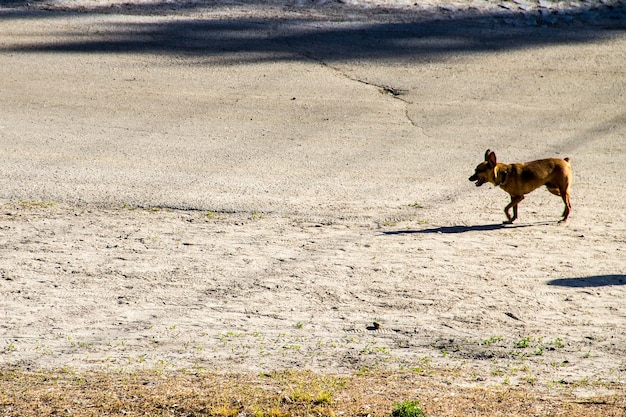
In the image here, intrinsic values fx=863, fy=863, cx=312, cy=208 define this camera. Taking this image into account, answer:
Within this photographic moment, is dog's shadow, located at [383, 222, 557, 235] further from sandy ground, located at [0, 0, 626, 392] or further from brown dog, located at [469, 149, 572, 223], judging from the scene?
brown dog, located at [469, 149, 572, 223]

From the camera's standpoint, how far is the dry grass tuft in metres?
5.64

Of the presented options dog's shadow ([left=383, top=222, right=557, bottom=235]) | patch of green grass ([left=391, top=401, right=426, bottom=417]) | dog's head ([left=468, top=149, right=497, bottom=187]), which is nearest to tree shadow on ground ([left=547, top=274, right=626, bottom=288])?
dog's shadow ([left=383, top=222, right=557, bottom=235])

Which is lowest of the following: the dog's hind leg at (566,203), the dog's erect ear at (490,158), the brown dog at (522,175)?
the dog's hind leg at (566,203)

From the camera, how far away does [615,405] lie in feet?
19.2

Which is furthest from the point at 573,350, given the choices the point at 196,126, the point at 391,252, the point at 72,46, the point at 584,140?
the point at 72,46

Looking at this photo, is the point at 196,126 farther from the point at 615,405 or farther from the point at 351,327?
the point at 615,405

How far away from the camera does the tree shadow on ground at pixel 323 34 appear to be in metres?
16.8

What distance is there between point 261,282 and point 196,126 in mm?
5899

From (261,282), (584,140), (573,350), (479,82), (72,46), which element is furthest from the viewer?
(72,46)

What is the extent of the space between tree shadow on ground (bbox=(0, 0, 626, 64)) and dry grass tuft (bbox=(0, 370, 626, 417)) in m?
10.9

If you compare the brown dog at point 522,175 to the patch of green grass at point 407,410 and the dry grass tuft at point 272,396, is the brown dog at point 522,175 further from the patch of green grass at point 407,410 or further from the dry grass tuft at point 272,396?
the patch of green grass at point 407,410

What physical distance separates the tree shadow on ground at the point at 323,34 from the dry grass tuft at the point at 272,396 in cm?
1090

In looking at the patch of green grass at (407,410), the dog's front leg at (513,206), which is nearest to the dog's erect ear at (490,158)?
the dog's front leg at (513,206)

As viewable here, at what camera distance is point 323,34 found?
17562 millimetres
